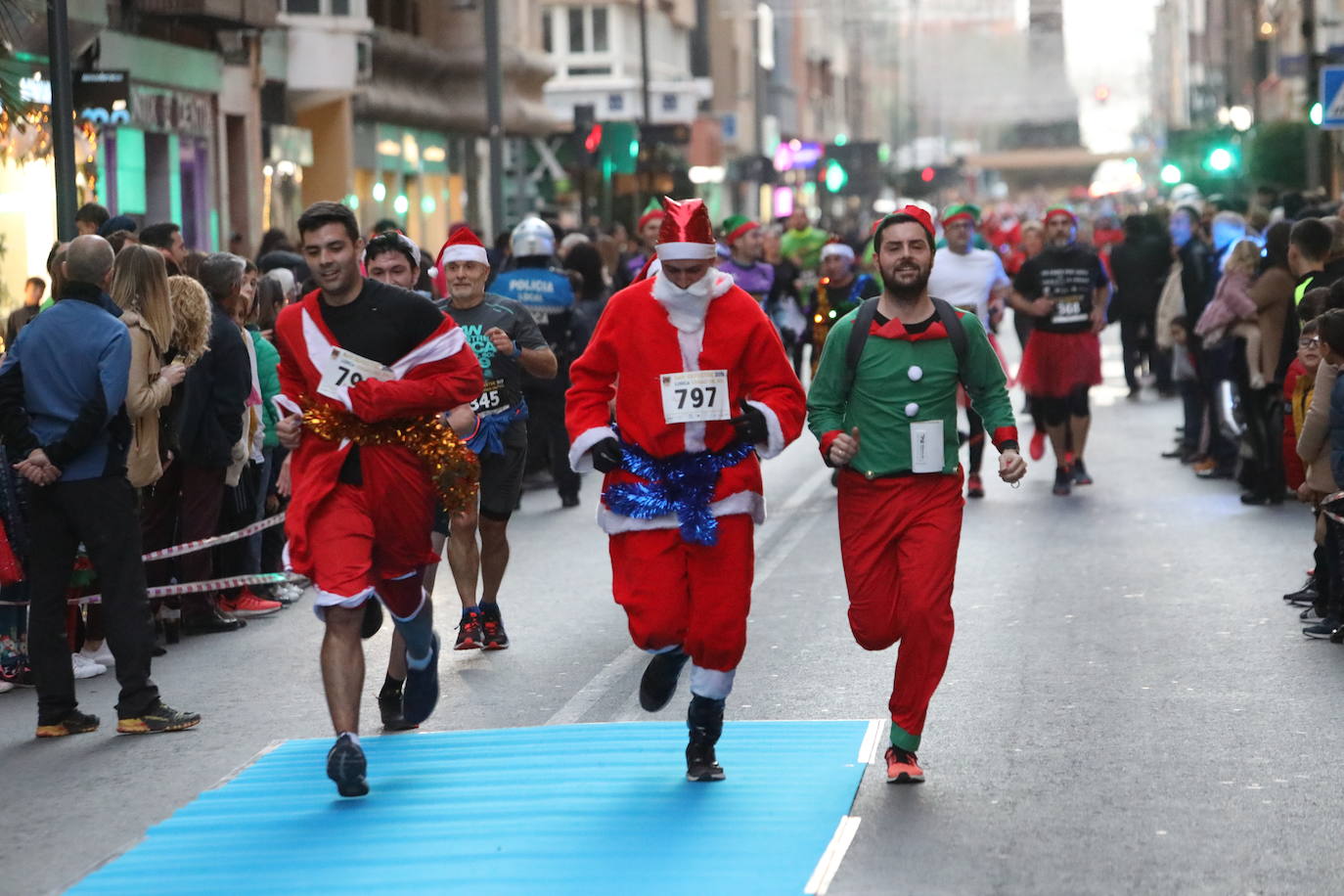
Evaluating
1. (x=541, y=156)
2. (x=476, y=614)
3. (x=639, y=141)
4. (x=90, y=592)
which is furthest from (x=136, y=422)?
(x=639, y=141)

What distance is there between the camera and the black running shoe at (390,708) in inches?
364

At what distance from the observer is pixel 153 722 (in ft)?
30.9

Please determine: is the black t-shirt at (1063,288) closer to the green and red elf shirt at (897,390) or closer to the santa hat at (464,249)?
the santa hat at (464,249)

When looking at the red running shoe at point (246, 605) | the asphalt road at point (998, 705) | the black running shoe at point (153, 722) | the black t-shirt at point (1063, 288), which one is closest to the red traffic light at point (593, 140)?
the black t-shirt at point (1063, 288)

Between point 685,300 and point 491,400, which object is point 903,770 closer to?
point 685,300

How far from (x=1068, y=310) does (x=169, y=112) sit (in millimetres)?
14283

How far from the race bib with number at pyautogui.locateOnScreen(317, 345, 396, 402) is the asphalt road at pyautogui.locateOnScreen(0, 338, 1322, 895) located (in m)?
1.44

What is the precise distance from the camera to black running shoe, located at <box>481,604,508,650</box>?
1120 centimetres

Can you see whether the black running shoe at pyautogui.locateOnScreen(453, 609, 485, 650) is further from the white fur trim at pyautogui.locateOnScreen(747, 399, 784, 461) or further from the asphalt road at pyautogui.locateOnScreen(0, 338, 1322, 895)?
the white fur trim at pyautogui.locateOnScreen(747, 399, 784, 461)

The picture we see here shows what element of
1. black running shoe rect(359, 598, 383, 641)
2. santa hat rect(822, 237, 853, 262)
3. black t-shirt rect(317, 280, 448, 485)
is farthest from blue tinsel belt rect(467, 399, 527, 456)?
santa hat rect(822, 237, 853, 262)

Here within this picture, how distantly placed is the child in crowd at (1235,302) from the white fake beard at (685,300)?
9342 mm

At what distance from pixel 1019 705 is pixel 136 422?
3990 millimetres

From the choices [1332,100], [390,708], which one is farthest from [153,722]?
[1332,100]

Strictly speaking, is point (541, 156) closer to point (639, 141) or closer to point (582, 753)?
point (639, 141)
